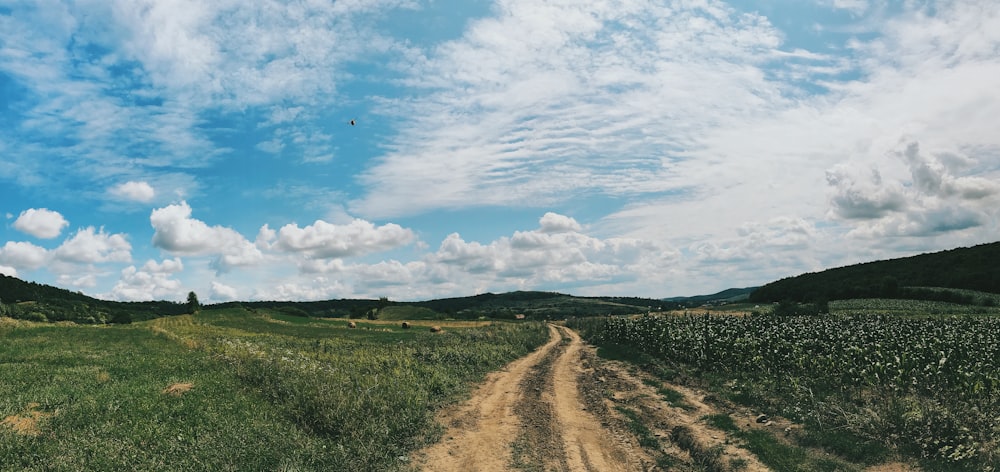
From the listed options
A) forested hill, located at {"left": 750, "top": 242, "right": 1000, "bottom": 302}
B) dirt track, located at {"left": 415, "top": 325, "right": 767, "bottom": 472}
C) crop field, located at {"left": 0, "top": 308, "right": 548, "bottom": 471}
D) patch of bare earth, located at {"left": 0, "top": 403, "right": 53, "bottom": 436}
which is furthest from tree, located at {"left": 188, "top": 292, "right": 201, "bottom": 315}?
forested hill, located at {"left": 750, "top": 242, "right": 1000, "bottom": 302}

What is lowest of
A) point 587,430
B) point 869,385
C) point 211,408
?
point 587,430

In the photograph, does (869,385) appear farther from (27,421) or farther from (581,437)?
(27,421)

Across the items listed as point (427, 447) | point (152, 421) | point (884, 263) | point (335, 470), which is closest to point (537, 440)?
point (427, 447)

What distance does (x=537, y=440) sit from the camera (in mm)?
15562

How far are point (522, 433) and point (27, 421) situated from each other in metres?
13.8

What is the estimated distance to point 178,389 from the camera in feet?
59.1

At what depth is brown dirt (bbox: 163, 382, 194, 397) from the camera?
17422mm

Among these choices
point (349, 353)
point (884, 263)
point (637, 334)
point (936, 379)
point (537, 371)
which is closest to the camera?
point (936, 379)

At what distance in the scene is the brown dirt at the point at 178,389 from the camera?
17.4m

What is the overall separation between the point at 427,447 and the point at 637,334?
107 ft

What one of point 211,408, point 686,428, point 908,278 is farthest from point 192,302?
point 908,278

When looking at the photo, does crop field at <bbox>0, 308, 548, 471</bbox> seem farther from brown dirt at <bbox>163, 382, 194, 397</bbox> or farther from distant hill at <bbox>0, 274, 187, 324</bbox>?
distant hill at <bbox>0, 274, 187, 324</bbox>

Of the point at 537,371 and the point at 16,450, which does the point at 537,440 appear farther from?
the point at 537,371

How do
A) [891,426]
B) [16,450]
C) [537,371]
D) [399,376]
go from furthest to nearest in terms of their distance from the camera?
[537,371]
[399,376]
[891,426]
[16,450]
